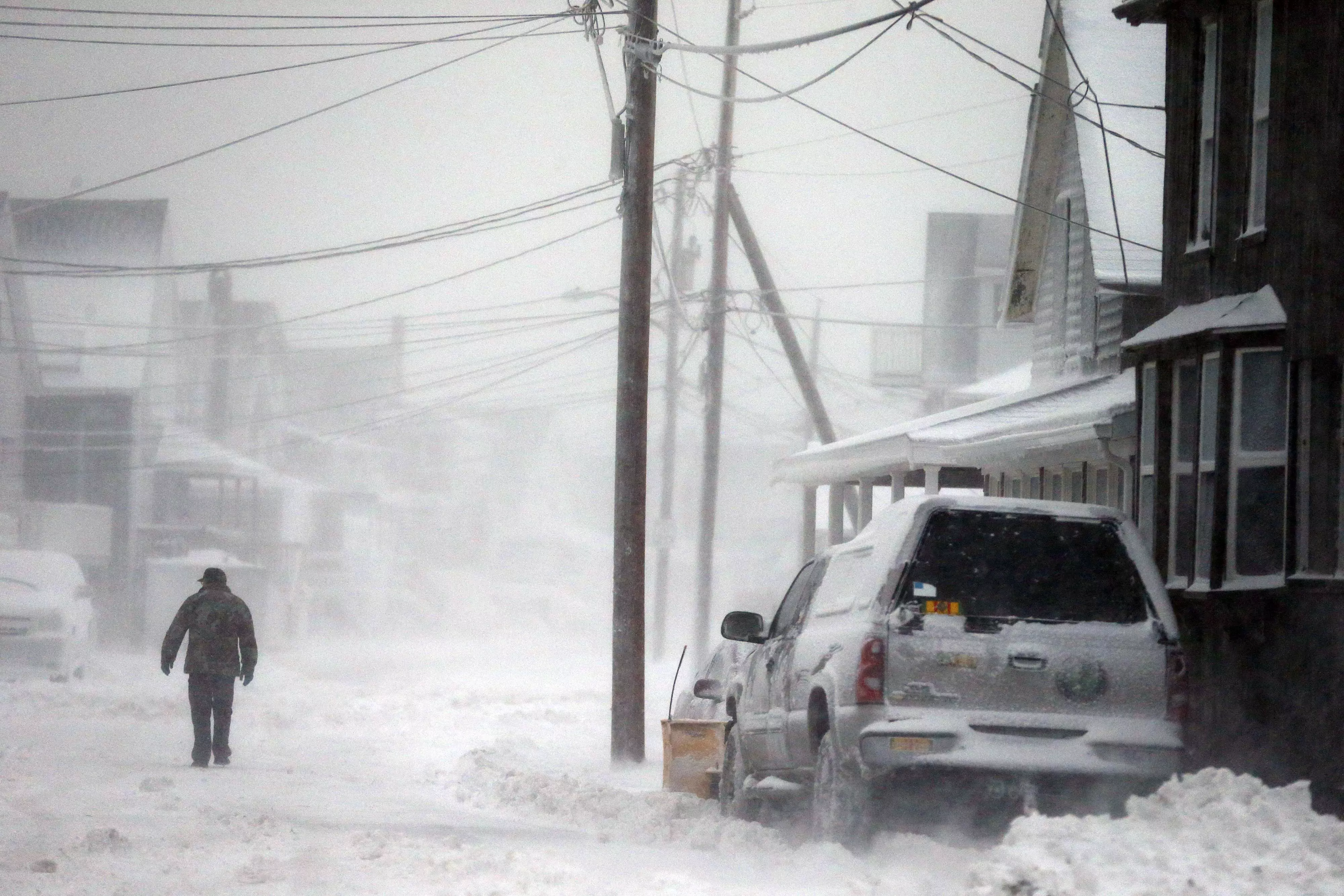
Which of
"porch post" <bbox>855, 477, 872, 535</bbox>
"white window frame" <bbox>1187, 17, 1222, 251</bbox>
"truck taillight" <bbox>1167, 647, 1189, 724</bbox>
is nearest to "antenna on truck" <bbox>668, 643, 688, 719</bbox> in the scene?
"truck taillight" <bbox>1167, 647, 1189, 724</bbox>

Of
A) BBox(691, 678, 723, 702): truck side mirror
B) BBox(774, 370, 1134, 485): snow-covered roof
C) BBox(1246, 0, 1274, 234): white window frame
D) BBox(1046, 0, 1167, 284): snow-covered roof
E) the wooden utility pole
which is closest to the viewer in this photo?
BBox(1246, 0, 1274, 234): white window frame

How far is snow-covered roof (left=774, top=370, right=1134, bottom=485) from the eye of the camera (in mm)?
17312

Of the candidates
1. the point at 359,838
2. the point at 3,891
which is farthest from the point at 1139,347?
the point at 3,891

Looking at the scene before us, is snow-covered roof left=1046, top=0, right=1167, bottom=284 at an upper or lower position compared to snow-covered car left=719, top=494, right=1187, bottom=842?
upper

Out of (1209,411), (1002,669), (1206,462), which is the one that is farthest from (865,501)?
(1002,669)

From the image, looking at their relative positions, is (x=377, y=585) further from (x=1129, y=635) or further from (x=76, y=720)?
(x=1129, y=635)

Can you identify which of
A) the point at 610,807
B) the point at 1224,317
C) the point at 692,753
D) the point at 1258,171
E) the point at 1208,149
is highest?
the point at 1208,149

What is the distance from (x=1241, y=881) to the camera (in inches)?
306

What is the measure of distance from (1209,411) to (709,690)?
4185mm

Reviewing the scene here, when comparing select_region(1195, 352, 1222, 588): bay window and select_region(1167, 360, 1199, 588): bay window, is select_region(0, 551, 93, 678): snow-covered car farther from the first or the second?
select_region(1195, 352, 1222, 588): bay window

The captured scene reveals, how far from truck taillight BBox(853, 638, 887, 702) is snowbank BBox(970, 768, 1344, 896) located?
1.27 m

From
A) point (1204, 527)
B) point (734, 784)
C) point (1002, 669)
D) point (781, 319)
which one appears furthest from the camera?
point (781, 319)

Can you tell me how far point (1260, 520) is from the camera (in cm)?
1332

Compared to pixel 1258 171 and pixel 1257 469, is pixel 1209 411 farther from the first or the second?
pixel 1258 171
